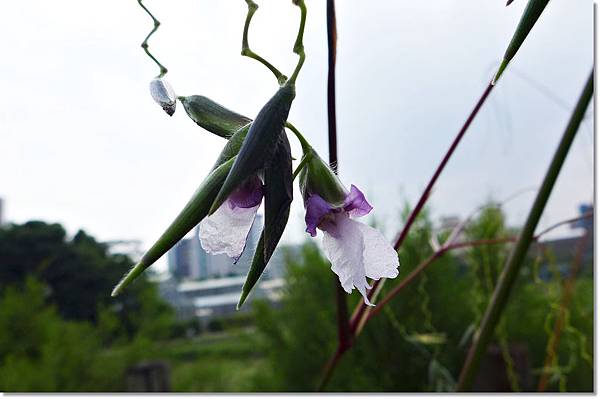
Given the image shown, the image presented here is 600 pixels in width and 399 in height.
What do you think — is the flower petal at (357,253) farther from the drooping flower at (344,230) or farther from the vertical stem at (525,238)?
the vertical stem at (525,238)

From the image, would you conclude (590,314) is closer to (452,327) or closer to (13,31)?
(452,327)

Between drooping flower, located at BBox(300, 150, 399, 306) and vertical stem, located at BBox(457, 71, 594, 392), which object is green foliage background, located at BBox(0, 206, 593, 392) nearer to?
vertical stem, located at BBox(457, 71, 594, 392)

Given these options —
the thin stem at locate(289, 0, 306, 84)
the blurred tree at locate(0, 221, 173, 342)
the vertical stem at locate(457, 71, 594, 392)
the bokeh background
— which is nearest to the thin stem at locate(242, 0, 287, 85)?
the thin stem at locate(289, 0, 306, 84)

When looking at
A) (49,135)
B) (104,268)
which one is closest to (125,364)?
(104,268)

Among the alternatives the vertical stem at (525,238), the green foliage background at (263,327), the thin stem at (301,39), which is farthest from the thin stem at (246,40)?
the green foliage background at (263,327)

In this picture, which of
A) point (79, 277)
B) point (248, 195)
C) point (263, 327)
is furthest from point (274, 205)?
point (79, 277)
